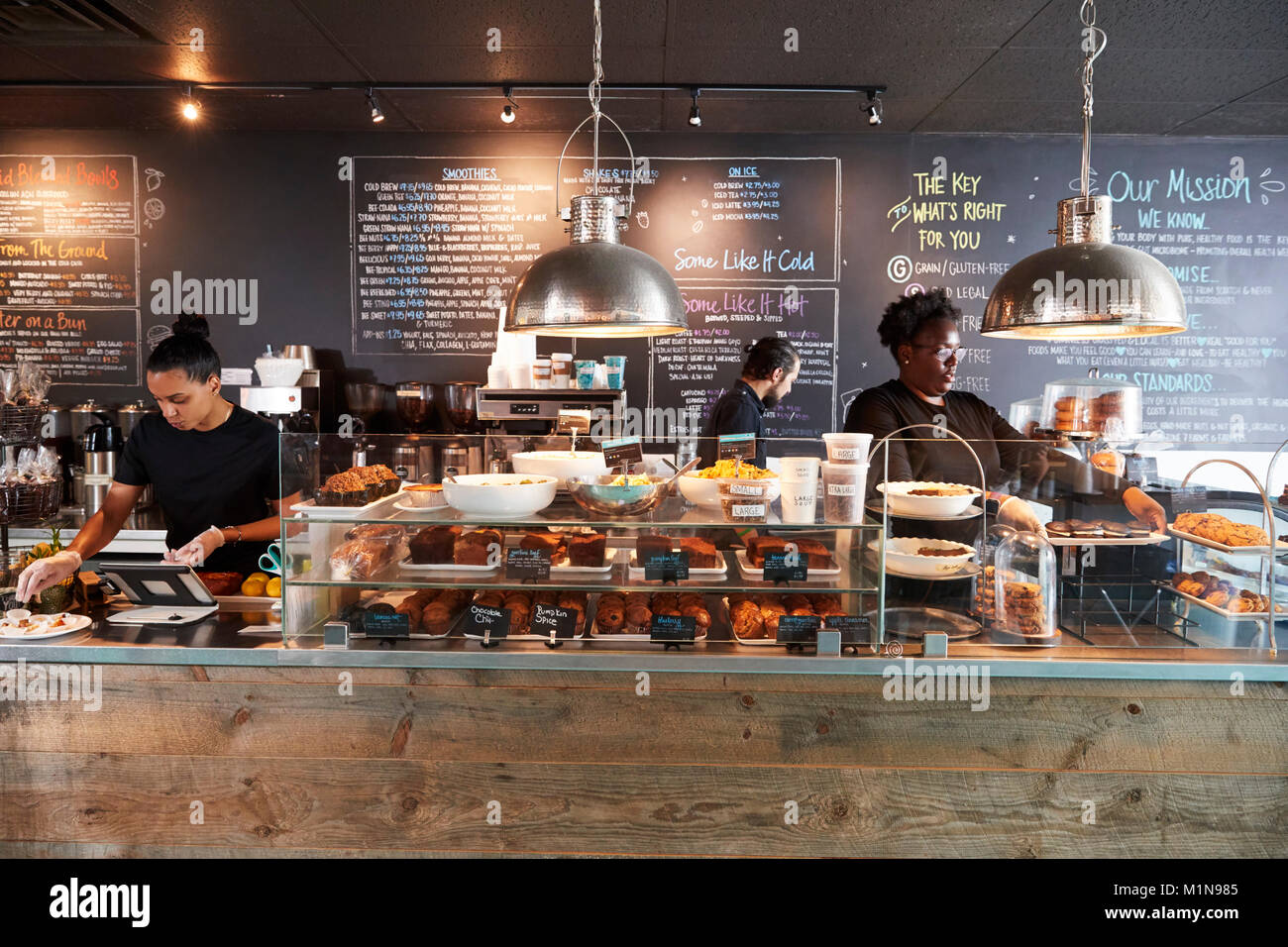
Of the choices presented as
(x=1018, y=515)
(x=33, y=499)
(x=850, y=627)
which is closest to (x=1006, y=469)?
(x=1018, y=515)

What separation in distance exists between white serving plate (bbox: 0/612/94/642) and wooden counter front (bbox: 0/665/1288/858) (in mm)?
157

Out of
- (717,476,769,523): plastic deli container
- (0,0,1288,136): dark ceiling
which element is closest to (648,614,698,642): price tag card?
(717,476,769,523): plastic deli container

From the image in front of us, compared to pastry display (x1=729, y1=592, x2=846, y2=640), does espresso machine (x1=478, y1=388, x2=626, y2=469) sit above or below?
above

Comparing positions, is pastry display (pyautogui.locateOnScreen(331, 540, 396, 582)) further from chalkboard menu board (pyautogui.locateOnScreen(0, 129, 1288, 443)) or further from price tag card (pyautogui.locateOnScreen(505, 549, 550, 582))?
chalkboard menu board (pyautogui.locateOnScreen(0, 129, 1288, 443))

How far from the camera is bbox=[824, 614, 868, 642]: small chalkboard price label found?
6.54 ft

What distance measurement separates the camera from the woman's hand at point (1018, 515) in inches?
83.9

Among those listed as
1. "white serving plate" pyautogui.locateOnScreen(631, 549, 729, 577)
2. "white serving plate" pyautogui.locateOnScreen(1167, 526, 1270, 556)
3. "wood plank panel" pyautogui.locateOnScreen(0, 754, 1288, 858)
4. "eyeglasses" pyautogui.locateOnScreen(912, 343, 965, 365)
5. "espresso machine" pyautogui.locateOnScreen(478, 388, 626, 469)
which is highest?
"eyeglasses" pyautogui.locateOnScreen(912, 343, 965, 365)

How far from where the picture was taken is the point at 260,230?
4887mm

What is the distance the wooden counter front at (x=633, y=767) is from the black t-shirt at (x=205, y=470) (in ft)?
3.34

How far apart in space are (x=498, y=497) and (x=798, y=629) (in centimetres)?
74

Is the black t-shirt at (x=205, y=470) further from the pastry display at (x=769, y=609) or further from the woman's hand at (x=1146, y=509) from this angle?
the woman's hand at (x=1146, y=509)

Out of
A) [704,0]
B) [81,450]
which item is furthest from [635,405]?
[81,450]
